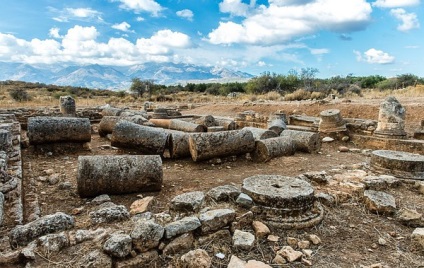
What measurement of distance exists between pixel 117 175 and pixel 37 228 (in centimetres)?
190

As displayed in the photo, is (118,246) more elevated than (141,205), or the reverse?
(118,246)

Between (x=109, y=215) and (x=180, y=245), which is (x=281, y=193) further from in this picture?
(x=109, y=215)

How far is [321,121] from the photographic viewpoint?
11.0 metres

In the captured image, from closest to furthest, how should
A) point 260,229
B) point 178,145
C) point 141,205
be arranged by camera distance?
point 260,229 → point 141,205 → point 178,145

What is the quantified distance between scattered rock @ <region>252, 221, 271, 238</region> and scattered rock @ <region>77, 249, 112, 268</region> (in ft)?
5.80

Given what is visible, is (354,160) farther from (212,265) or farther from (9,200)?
(9,200)

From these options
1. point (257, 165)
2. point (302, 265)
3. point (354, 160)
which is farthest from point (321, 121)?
point (302, 265)

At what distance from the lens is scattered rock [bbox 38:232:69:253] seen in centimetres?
293

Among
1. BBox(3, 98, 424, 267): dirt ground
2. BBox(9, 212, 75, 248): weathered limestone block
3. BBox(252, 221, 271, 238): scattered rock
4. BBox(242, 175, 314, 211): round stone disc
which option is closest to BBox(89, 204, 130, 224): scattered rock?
BBox(3, 98, 424, 267): dirt ground

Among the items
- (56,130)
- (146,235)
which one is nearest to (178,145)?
(56,130)

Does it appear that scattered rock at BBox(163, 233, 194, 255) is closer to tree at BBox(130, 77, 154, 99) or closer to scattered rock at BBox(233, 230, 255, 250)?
scattered rock at BBox(233, 230, 255, 250)

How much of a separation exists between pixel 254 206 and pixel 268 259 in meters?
0.88

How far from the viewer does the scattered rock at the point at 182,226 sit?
3340 millimetres

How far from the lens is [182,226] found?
343 cm
